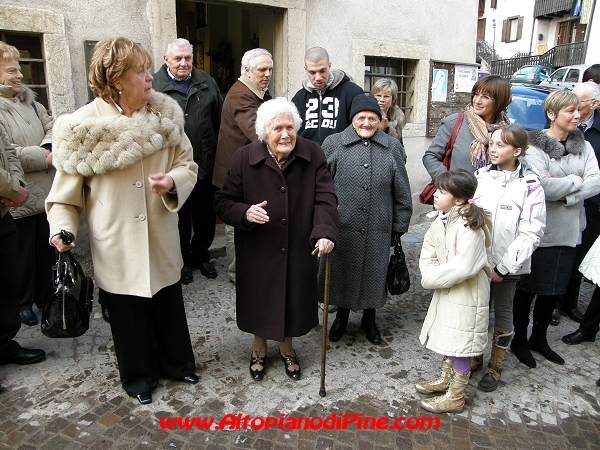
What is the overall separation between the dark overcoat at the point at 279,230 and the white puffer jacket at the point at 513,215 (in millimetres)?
968

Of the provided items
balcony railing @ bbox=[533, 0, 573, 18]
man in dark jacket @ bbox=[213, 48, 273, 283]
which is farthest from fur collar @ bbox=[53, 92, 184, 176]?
balcony railing @ bbox=[533, 0, 573, 18]

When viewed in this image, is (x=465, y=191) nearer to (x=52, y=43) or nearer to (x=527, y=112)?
(x=52, y=43)

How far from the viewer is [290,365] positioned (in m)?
3.27

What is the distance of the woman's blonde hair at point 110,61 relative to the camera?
2418mm

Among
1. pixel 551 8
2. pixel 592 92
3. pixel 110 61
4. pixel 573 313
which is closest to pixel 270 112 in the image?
pixel 110 61

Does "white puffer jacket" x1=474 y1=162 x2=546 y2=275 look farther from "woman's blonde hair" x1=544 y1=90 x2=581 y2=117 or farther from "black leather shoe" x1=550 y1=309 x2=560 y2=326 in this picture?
"black leather shoe" x1=550 y1=309 x2=560 y2=326

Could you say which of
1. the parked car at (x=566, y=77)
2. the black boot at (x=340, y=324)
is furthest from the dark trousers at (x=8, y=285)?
the parked car at (x=566, y=77)

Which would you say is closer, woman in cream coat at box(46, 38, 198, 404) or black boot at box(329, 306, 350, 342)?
woman in cream coat at box(46, 38, 198, 404)

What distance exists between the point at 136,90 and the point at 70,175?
1.83 feet

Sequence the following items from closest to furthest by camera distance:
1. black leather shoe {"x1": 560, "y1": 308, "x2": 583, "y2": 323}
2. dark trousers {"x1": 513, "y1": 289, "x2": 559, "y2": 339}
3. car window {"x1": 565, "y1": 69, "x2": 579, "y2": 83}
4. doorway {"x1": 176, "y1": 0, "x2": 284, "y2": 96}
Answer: dark trousers {"x1": 513, "y1": 289, "x2": 559, "y2": 339}, black leather shoe {"x1": 560, "y1": 308, "x2": 583, "y2": 323}, doorway {"x1": 176, "y1": 0, "x2": 284, "y2": 96}, car window {"x1": 565, "y1": 69, "x2": 579, "y2": 83}

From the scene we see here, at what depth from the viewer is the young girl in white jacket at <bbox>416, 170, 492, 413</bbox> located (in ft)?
8.72

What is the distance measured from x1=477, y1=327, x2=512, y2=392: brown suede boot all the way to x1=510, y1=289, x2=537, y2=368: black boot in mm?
394

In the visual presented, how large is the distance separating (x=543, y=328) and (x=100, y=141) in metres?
3.21

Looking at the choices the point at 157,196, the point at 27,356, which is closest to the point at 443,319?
the point at 157,196
